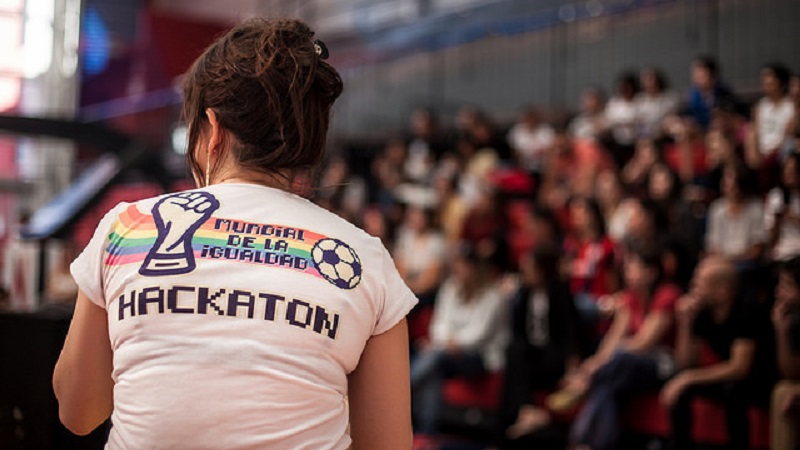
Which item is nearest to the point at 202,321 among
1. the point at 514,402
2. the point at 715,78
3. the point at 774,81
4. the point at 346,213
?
the point at 514,402

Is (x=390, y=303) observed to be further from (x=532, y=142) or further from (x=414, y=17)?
(x=414, y=17)

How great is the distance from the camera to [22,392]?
183 centimetres

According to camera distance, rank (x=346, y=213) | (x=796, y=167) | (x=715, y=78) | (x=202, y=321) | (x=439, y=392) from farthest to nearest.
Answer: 1. (x=346, y=213)
2. (x=715, y=78)
3. (x=439, y=392)
4. (x=796, y=167)
5. (x=202, y=321)

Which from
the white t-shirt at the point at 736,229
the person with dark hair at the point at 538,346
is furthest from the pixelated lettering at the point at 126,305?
the white t-shirt at the point at 736,229

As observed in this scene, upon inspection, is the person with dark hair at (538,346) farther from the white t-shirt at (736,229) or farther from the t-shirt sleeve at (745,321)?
the t-shirt sleeve at (745,321)

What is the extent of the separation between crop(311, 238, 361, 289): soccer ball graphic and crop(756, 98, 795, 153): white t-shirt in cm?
551

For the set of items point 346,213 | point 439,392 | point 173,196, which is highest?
point 173,196

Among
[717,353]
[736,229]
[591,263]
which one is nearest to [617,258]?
[591,263]

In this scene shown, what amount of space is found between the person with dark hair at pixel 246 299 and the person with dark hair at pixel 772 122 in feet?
17.5

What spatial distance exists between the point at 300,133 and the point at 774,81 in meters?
5.94

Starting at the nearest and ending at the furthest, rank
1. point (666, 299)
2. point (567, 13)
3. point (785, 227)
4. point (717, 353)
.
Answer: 1. point (717, 353)
2. point (666, 299)
3. point (785, 227)
4. point (567, 13)

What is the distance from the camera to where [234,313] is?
1263mm

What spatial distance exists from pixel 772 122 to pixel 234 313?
19.3 ft

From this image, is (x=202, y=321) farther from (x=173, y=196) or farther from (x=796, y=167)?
(x=796, y=167)
